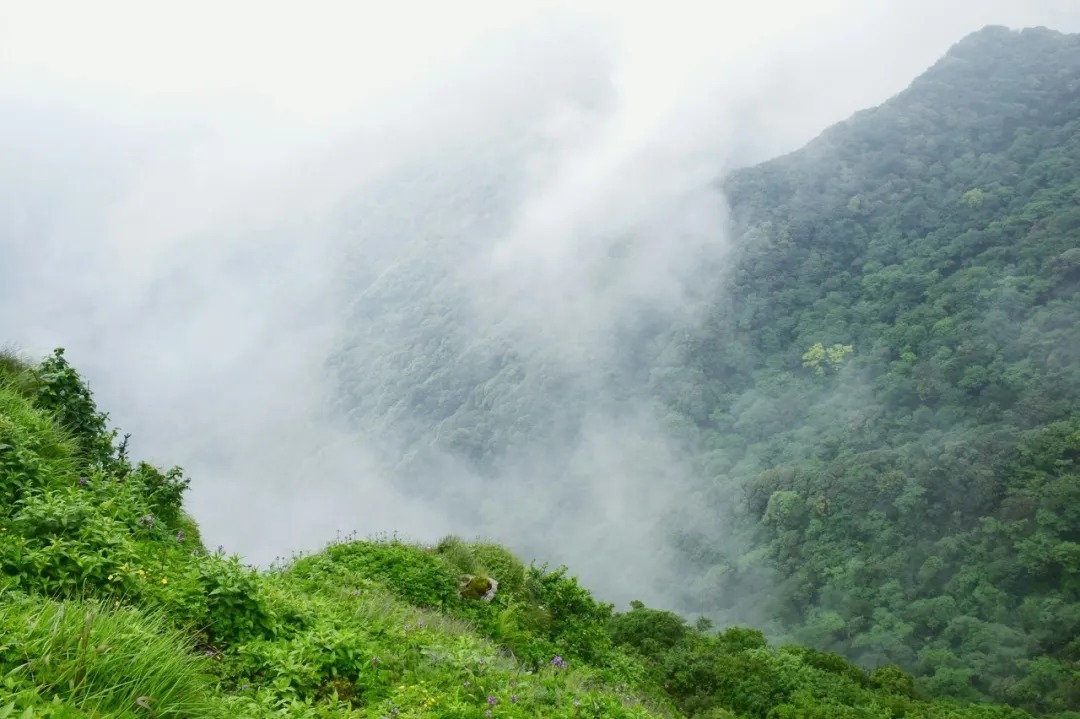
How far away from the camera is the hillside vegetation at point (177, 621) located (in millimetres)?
3170

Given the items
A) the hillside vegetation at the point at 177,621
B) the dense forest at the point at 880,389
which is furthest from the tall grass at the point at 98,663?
the dense forest at the point at 880,389

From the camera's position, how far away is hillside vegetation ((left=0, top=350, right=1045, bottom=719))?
125 inches

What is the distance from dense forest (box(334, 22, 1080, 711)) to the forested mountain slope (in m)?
0.34

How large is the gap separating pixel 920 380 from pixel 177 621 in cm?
11620

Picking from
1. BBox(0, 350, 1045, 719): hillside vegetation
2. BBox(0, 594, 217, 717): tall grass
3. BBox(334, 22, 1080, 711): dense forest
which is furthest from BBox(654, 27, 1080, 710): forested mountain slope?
BBox(0, 594, 217, 717): tall grass

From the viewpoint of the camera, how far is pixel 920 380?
103438mm

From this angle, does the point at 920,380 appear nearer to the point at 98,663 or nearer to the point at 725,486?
the point at 725,486

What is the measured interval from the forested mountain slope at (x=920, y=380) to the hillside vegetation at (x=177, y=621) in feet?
167

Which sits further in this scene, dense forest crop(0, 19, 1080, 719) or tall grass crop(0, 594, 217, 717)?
dense forest crop(0, 19, 1080, 719)

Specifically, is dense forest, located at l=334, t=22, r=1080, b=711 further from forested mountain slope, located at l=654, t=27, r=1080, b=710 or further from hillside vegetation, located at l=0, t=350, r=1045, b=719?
hillside vegetation, located at l=0, t=350, r=1045, b=719

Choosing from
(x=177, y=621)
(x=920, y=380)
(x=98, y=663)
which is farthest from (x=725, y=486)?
(x=98, y=663)

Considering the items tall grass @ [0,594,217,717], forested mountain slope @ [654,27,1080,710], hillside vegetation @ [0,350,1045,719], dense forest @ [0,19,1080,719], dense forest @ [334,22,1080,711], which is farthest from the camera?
dense forest @ [334,22,1080,711]

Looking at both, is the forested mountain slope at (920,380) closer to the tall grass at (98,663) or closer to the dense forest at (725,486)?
the dense forest at (725,486)

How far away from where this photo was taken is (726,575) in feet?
263
